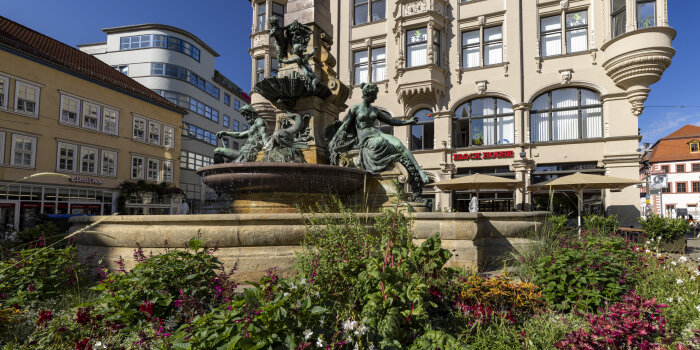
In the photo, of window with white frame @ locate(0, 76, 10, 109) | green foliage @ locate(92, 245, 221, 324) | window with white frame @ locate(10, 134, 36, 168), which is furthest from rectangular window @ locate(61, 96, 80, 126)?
green foliage @ locate(92, 245, 221, 324)

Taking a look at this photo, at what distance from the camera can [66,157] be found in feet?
71.0

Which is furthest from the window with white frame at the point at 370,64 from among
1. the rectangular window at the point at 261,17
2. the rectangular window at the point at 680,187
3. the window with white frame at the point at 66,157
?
the rectangular window at the point at 680,187

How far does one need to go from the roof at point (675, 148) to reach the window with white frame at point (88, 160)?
70119 mm

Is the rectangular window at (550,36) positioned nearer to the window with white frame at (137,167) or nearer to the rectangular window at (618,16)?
the rectangular window at (618,16)

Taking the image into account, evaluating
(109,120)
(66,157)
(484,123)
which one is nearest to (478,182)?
(484,123)

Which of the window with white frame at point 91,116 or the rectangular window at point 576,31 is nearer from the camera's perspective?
the rectangular window at point 576,31

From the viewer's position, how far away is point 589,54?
1881 centimetres

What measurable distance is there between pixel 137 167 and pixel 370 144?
83.9ft

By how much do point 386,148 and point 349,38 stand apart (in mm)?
19346

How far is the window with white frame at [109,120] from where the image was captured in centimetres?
2411

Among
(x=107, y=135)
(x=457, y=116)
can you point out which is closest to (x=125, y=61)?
(x=107, y=135)

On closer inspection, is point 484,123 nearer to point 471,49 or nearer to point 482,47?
point 482,47

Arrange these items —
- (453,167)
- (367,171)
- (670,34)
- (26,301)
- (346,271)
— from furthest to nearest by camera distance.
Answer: (453,167) → (670,34) → (367,171) → (26,301) → (346,271)

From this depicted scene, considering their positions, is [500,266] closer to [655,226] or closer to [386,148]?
[386,148]
